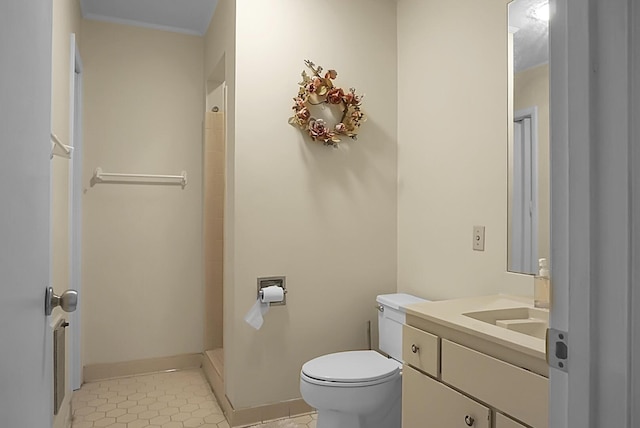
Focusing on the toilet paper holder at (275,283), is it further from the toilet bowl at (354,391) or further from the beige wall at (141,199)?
the beige wall at (141,199)

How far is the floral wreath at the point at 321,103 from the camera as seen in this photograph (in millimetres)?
2465

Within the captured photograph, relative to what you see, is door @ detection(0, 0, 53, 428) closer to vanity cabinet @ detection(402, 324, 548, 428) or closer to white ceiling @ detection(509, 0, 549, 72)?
vanity cabinet @ detection(402, 324, 548, 428)

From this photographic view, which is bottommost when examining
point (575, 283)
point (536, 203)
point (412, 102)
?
point (575, 283)

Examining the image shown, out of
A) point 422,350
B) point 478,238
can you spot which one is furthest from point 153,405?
point 478,238

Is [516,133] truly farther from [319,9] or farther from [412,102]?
[319,9]

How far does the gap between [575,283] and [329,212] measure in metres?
1.96

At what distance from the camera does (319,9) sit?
2562mm

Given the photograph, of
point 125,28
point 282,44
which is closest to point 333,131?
point 282,44

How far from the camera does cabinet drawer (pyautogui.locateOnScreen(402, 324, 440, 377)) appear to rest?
5.09 feet

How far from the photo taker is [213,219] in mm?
3273

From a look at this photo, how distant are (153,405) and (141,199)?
1401 mm

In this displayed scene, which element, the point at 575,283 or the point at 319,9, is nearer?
the point at 575,283

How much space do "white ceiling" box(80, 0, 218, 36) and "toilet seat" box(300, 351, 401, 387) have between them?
233cm

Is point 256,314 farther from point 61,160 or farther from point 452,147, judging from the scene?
point 452,147
